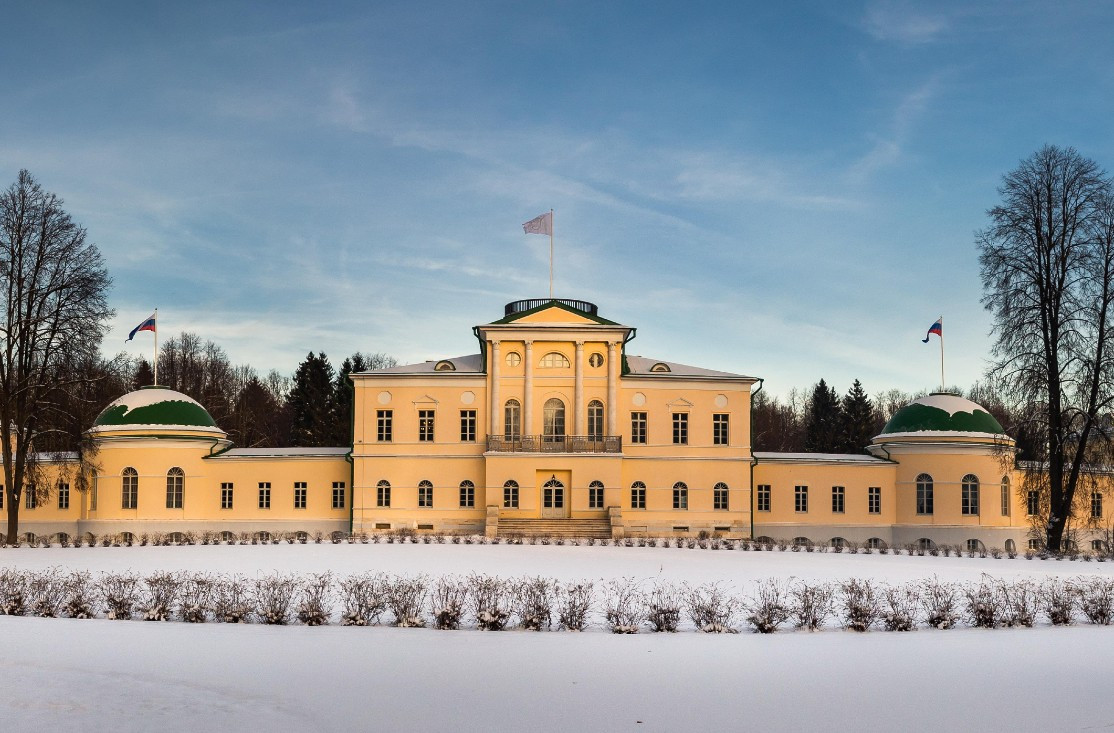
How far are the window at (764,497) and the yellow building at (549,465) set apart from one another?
0.05 m

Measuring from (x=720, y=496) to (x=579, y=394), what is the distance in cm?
655

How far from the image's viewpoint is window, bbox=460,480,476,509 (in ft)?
127

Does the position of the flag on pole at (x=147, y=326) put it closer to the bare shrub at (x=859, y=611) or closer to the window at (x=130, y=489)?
the window at (x=130, y=489)

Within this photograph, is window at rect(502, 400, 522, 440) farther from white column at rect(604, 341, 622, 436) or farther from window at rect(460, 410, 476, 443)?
white column at rect(604, 341, 622, 436)

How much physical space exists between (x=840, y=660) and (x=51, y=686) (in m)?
7.96

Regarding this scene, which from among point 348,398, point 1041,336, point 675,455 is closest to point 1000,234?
point 1041,336

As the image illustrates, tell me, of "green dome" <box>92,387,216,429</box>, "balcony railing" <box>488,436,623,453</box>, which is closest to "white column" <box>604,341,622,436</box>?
"balcony railing" <box>488,436,623,453</box>

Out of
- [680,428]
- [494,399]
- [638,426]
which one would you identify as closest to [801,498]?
[680,428]

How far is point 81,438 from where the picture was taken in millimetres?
36531

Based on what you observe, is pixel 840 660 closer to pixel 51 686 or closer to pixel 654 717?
pixel 654 717

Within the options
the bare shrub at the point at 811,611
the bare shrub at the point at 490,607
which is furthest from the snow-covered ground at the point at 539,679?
the bare shrub at the point at 490,607

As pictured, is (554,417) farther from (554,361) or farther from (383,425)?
(383,425)

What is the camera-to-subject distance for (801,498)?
39.9m

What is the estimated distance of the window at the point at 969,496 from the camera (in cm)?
3869
